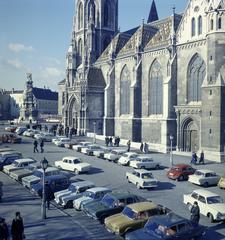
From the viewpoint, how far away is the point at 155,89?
4972 cm

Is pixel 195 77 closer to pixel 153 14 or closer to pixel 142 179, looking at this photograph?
pixel 142 179

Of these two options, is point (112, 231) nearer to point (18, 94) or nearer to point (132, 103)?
point (132, 103)

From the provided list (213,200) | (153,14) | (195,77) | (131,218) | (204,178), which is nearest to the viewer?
(131,218)

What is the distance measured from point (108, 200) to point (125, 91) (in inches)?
1573

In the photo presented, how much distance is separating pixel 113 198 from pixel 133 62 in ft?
125

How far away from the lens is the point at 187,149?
137 ft

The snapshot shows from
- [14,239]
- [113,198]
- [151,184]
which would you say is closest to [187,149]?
[151,184]

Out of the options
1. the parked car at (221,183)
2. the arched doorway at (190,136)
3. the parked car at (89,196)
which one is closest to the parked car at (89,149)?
the arched doorway at (190,136)

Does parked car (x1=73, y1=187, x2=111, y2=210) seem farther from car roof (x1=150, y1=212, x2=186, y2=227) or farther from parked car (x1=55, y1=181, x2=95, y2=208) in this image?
car roof (x1=150, y1=212, x2=186, y2=227)

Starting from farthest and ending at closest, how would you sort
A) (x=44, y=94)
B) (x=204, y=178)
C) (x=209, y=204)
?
1. (x=44, y=94)
2. (x=204, y=178)
3. (x=209, y=204)

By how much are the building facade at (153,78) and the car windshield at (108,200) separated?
65.3 ft

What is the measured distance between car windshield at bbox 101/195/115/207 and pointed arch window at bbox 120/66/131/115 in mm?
38163

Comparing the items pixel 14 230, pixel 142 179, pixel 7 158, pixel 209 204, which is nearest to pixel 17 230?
pixel 14 230

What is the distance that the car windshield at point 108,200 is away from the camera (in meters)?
18.0
